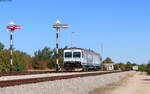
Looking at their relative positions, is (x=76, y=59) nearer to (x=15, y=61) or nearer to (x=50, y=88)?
(x=15, y=61)

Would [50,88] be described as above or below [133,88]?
above

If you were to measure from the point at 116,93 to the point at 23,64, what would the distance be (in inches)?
1660

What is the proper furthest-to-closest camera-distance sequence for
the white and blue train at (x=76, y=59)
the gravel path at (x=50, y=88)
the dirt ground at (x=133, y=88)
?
the white and blue train at (x=76, y=59) < the dirt ground at (x=133, y=88) < the gravel path at (x=50, y=88)

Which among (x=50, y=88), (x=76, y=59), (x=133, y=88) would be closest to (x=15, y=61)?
(x=76, y=59)

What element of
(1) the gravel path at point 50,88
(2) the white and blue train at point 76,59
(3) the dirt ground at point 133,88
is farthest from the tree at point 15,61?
(1) the gravel path at point 50,88

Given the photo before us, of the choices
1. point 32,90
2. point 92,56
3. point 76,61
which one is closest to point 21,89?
point 32,90

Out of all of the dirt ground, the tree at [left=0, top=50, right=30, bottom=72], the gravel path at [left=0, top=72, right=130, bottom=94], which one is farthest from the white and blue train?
the gravel path at [left=0, top=72, right=130, bottom=94]

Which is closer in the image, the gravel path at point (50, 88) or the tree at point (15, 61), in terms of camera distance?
the gravel path at point (50, 88)

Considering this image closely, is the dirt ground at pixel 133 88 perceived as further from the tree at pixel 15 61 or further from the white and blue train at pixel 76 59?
the tree at pixel 15 61

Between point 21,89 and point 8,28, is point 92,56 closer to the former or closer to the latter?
point 8,28

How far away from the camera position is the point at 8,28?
5319 centimetres

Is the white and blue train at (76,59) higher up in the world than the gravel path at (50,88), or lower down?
higher up

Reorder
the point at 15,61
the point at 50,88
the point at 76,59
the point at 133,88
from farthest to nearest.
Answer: the point at 15,61, the point at 76,59, the point at 133,88, the point at 50,88

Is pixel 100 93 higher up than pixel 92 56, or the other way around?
pixel 92 56
